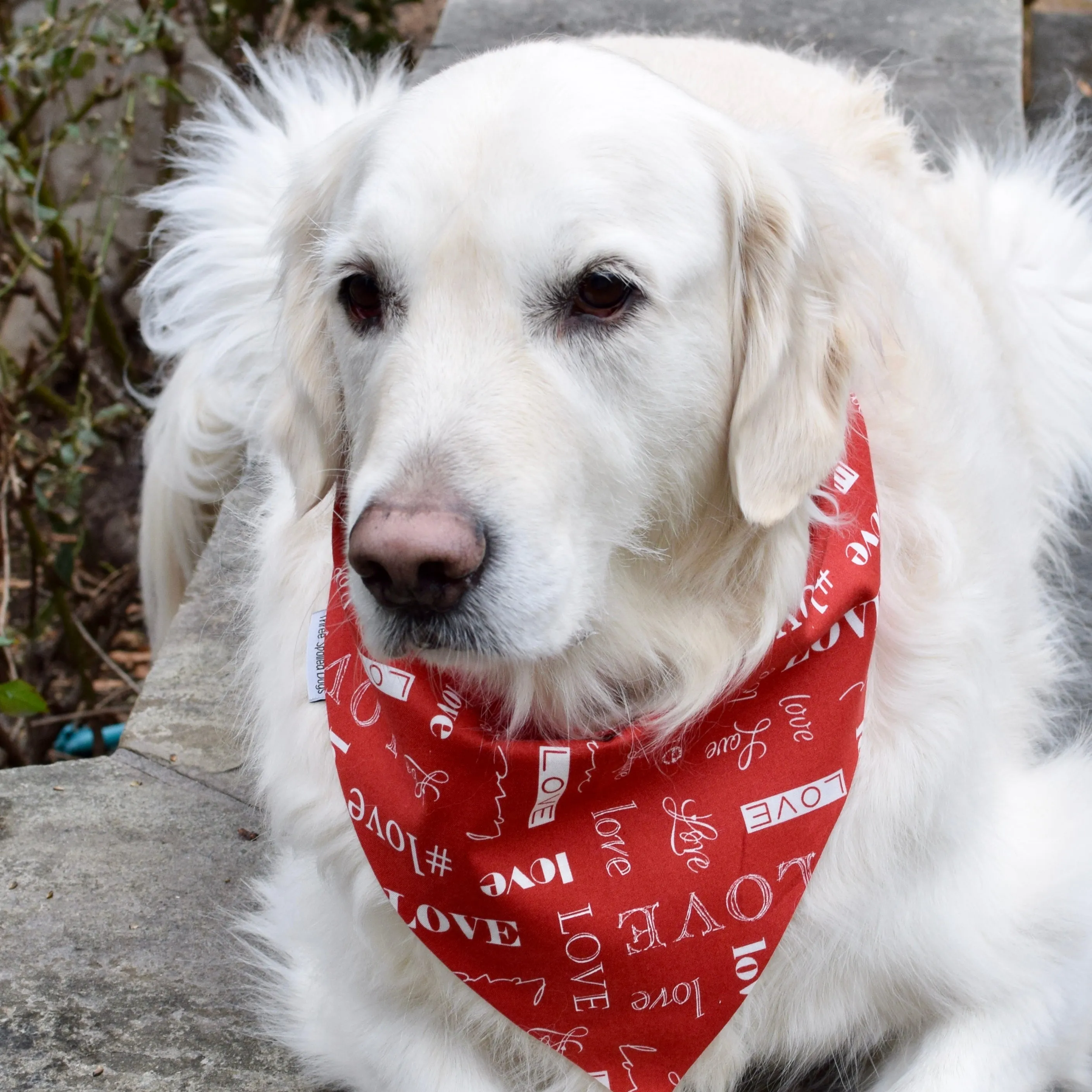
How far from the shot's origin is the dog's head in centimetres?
175

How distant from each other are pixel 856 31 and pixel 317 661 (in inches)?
164

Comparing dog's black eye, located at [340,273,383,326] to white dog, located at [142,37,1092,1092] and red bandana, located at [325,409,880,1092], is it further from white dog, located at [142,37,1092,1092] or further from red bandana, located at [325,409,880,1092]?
red bandana, located at [325,409,880,1092]

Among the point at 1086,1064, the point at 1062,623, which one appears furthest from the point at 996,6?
the point at 1086,1064

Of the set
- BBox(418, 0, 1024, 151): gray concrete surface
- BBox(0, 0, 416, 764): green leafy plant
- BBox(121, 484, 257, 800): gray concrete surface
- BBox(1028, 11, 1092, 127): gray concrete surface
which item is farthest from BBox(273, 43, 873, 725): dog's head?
BBox(1028, 11, 1092, 127): gray concrete surface

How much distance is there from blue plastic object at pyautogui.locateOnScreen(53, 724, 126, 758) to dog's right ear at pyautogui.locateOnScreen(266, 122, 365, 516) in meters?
2.51

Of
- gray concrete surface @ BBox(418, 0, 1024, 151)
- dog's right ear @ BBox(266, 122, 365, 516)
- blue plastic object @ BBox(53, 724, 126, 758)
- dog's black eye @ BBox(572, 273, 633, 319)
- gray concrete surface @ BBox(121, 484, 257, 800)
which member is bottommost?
blue plastic object @ BBox(53, 724, 126, 758)

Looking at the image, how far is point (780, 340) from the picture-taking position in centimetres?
204

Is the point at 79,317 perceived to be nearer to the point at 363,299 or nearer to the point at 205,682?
the point at 205,682

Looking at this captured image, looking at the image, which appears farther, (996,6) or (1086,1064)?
(996,6)

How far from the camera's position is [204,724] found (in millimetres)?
3227

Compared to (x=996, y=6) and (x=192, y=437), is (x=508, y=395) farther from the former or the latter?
(x=996, y=6)

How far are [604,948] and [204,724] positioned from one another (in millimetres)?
1433

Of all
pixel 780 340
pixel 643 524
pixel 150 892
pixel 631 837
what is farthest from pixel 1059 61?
pixel 150 892

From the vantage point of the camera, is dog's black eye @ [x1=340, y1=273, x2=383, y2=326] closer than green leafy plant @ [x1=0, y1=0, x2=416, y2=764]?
Yes
